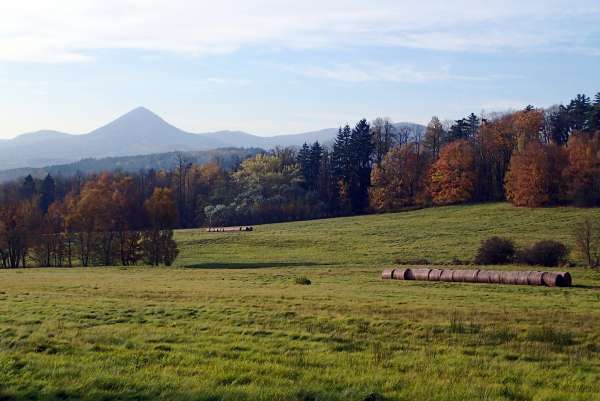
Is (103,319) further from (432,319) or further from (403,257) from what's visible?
(403,257)

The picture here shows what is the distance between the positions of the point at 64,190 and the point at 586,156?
96.5 meters

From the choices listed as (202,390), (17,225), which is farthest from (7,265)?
(202,390)

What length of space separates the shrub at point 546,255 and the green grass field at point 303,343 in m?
12.7

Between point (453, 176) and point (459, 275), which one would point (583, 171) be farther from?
point (459, 275)

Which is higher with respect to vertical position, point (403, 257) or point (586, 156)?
point (586, 156)

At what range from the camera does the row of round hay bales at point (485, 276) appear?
108 feet

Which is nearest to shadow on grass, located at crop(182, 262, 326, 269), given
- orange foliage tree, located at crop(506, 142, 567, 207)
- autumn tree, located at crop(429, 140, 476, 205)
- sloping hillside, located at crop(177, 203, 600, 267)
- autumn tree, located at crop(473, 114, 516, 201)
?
sloping hillside, located at crop(177, 203, 600, 267)

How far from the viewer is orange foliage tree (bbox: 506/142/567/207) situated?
85500 millimetres

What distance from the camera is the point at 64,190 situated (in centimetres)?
12325

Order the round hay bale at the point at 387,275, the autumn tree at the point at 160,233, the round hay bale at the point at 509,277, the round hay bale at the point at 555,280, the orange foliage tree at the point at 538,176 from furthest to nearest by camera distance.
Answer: the orange foliage tree at the point at 538,176, the autumn tree at the point at 160,233, the round hay bale at the point at 387,275, the round hay bale at the point at 509,277, the round hay bale at the point at 555,280

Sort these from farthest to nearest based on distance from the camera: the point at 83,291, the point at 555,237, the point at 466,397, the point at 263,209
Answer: the point at 263,209 < the point at 555,237 < the point at 83,291 < the point at 466,397

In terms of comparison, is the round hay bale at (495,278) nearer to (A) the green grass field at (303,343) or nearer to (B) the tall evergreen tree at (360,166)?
(A) the green grass field at (303,343)

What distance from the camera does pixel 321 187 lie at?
119312 mm

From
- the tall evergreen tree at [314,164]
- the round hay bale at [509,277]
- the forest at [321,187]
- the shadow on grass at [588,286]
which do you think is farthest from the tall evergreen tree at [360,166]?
the shadow on grass at [588,286]
